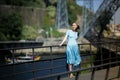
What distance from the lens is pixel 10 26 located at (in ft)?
180

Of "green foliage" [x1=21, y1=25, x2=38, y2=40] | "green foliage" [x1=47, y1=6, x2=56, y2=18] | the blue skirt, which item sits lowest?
"green foliage" [x1=21, y1=25, x2=38, y2=40]

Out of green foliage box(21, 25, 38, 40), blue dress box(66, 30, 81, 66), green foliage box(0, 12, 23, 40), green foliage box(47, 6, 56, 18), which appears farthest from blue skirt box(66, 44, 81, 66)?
green foliage box(47, 6, 56, 18)

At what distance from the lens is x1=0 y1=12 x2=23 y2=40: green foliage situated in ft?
179

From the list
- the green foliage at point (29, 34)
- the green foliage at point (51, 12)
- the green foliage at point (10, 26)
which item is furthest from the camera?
the green foliage at point (51, 12)

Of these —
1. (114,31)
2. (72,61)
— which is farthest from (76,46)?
(114,31)

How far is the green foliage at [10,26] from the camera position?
5457 centimetres

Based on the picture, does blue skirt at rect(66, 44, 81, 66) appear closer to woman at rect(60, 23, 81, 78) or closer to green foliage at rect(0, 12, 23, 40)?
woman at rect(60, 23, 81, 78)

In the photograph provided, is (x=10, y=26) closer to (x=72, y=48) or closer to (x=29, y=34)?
(x=29, y=34)

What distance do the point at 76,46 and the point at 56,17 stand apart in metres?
56.4

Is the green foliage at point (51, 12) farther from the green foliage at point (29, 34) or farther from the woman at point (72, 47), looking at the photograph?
the woman at point (72, 47)

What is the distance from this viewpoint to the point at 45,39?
56562mm

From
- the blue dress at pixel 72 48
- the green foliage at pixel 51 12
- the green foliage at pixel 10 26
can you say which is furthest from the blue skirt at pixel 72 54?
the green foliage at pixel 51 12

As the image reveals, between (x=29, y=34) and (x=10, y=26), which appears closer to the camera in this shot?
(x=10, y=26)

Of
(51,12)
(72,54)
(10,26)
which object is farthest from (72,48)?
(51,12)
